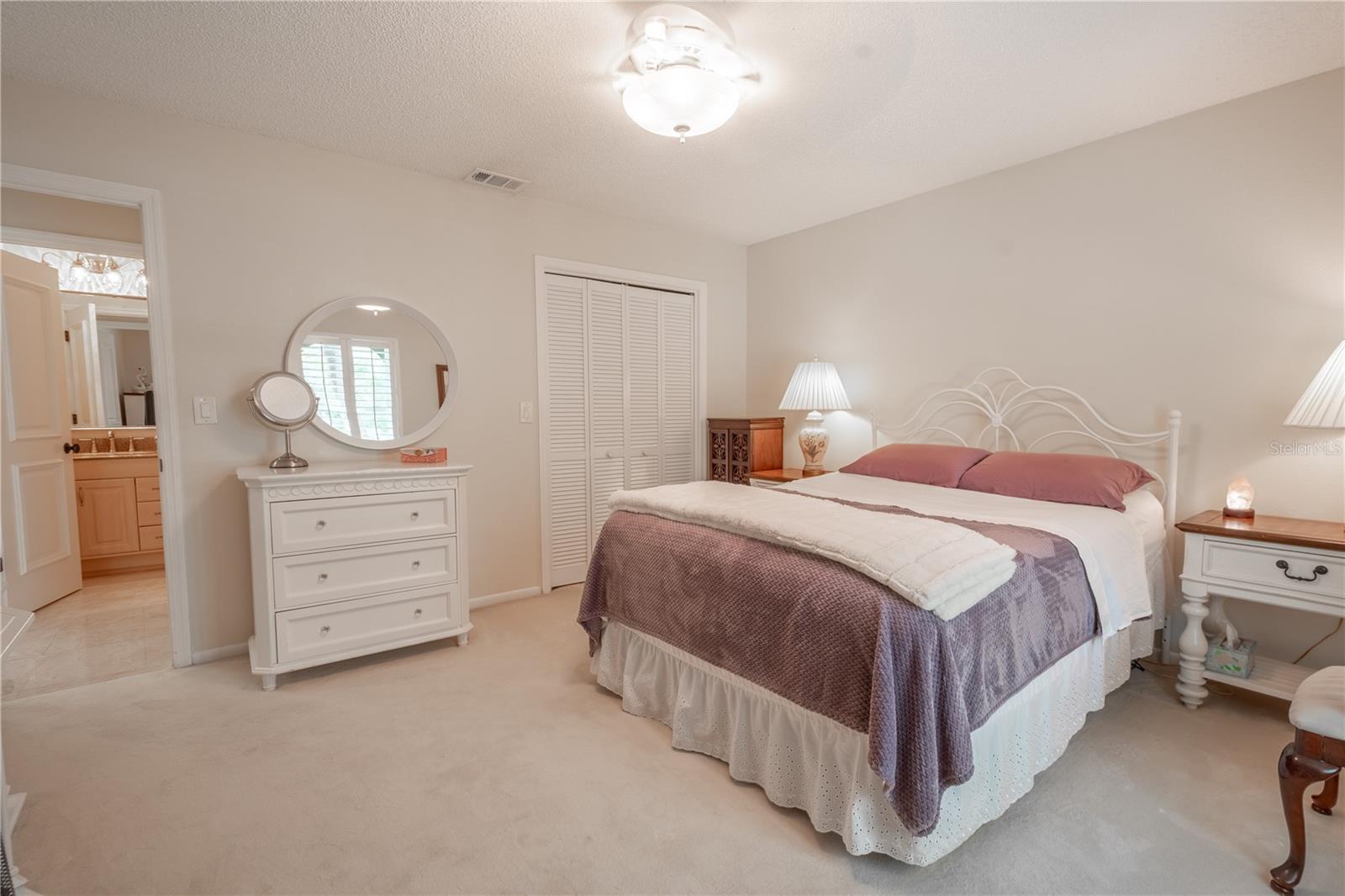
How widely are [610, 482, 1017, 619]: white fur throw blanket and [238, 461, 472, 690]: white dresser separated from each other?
1188mm

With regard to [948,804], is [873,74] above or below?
above

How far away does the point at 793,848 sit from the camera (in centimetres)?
160

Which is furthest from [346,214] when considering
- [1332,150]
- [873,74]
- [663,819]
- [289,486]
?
[1332,150]

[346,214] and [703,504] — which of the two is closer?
[703,504]

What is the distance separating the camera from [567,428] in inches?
152

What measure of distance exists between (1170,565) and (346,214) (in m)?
4.20

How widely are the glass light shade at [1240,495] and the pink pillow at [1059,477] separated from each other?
29 cm

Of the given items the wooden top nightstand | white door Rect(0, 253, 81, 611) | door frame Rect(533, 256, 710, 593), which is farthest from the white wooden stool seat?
white door Rect(0, 253, 81, 611)

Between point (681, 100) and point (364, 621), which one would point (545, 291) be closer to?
point (681, 100)

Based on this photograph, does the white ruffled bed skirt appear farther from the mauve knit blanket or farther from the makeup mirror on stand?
the makeup mirror on stand

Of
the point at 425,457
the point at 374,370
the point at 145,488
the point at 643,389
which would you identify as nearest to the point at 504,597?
the point at 425,457

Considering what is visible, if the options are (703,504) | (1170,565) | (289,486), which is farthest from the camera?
(1170,565)

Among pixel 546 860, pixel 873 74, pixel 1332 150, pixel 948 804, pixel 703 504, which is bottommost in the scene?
pixel 546 860

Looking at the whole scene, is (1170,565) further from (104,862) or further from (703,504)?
(104,862)
